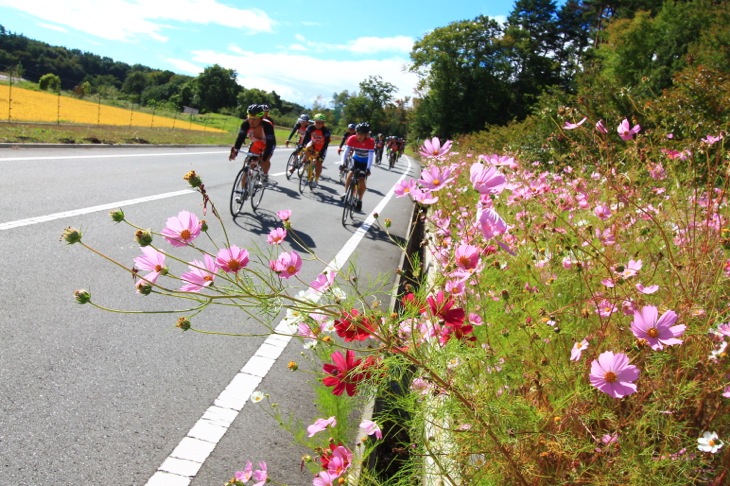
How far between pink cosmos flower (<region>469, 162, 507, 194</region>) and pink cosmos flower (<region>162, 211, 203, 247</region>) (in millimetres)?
864

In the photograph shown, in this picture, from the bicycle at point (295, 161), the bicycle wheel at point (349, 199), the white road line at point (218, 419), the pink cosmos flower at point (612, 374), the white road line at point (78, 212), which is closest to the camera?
the pink cosmos flower at point (612, 374)

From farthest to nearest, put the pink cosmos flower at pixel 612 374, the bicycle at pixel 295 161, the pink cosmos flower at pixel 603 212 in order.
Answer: the bicycle at pixel 295 161 < the pink cosmos flower at pixel 603 212 < the pink cosmos flower at pixel 612 374

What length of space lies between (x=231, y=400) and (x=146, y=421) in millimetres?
565

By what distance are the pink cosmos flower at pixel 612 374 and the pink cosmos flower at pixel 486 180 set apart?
23.1 inches

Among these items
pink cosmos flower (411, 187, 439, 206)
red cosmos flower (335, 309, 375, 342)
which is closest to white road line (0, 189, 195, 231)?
pink cosmos flower (411, 187, 439, 206)

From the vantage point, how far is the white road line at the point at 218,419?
2689mm

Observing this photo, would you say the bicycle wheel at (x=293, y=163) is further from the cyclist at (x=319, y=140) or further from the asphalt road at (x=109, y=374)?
the asphalt road at (x=109, y=374)

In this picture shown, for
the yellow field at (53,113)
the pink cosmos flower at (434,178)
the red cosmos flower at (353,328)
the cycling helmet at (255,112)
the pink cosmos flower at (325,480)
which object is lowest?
the yellow field at (53,113)

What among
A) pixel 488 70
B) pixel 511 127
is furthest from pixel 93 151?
pixel 488 70

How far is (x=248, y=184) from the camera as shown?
963 centimetres

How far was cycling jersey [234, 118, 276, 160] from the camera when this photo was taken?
32.4 ft

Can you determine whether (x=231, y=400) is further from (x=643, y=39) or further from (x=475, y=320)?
(x=643, y=39)

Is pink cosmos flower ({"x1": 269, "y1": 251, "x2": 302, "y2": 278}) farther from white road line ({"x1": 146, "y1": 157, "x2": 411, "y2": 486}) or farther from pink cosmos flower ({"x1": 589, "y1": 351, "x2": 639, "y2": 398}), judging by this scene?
pink cosmos flower ({"x1": 589, "y1": 351, "x2": 639, "y2": 398})

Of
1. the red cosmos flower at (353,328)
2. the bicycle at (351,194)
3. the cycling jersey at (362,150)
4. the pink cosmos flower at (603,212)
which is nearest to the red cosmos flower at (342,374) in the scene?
the red cosmos flower at (353,328)
